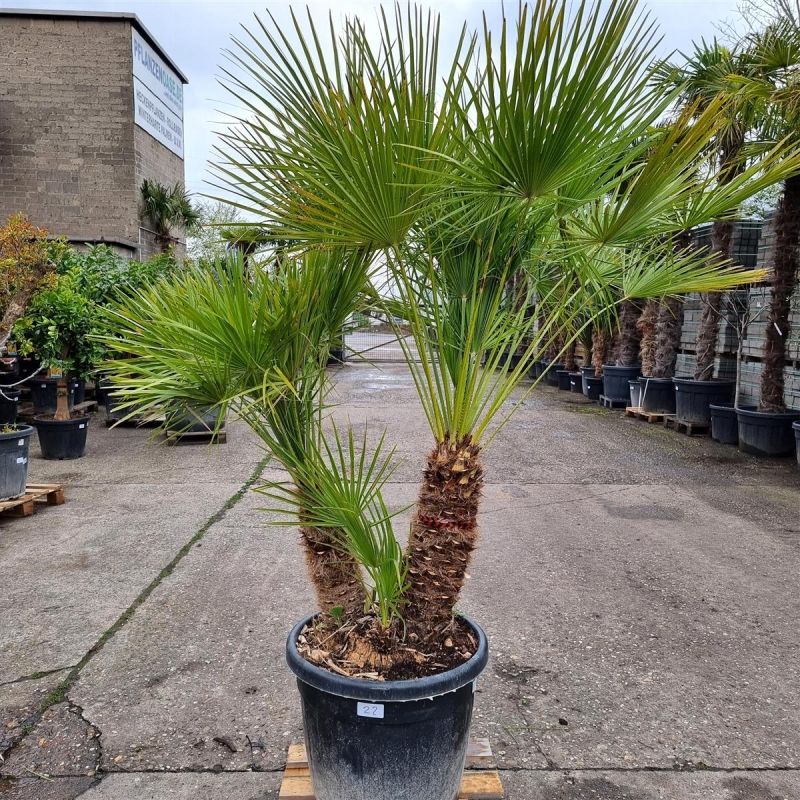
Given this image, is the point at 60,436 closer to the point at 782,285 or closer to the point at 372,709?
the point at 372,709

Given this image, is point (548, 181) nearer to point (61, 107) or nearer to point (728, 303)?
point (728, 303)

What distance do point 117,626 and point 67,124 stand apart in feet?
49.0

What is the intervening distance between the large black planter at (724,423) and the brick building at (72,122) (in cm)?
1267

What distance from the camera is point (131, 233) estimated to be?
50.7 ft

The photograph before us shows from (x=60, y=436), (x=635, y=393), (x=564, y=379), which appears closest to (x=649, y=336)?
(x=635, y=393)

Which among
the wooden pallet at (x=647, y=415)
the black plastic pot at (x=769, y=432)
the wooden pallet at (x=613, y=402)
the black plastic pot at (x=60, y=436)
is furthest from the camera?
the wooden pallet at (x=613, y=402)

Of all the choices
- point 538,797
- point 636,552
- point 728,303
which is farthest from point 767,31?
point 538,797

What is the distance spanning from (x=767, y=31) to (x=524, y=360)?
22.5 feet

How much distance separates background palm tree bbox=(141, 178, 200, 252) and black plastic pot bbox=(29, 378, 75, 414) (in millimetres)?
6823

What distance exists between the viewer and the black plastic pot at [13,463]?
5180 mm

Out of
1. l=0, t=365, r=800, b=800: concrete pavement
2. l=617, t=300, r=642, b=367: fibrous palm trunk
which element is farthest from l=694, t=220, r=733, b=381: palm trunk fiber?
l=0, t=365, r=800, b=800: concrete pavement

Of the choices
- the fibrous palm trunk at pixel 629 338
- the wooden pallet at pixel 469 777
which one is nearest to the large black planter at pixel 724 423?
the fibrous palm trunk at pixel 629 338

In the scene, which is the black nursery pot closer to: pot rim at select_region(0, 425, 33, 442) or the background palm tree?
pot rim at select_region(0, 425, 33, 442)

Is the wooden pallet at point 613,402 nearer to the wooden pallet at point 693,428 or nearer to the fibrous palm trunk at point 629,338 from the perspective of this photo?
the fibrous palm trunk at point 629,338
